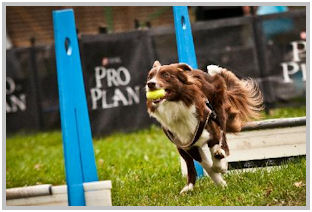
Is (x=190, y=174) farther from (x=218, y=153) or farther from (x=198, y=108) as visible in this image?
(x=198, y=108)

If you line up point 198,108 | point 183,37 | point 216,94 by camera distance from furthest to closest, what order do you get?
1. point 183,37
2. point 216,94
3. point 198,108

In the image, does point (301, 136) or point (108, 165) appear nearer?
point (301, 136)

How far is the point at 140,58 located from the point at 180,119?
2.59 metres

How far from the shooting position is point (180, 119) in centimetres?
308

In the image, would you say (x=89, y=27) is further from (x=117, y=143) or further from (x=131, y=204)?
(x=131, y=204)

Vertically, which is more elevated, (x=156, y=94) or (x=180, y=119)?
(x=156, y=94)

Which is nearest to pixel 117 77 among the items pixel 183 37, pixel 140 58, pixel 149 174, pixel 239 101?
pixel 140 58

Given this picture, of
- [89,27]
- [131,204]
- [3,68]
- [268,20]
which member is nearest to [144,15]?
[89,27]

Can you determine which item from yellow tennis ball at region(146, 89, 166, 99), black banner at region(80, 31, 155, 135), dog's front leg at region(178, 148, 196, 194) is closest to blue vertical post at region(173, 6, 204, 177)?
dog's front leg at region(178, 148, 196, 194)

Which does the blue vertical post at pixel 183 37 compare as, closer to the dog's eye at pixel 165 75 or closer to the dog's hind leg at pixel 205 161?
the dog's hind leg at pixel 205 161

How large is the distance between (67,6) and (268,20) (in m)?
2.54

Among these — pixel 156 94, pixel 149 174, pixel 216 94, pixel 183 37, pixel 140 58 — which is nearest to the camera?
pixel 156 94

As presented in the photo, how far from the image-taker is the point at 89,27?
6293 millimetres

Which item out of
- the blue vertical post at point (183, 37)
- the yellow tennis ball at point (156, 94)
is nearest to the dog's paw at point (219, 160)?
the blue vertical post at point (183, 37)
